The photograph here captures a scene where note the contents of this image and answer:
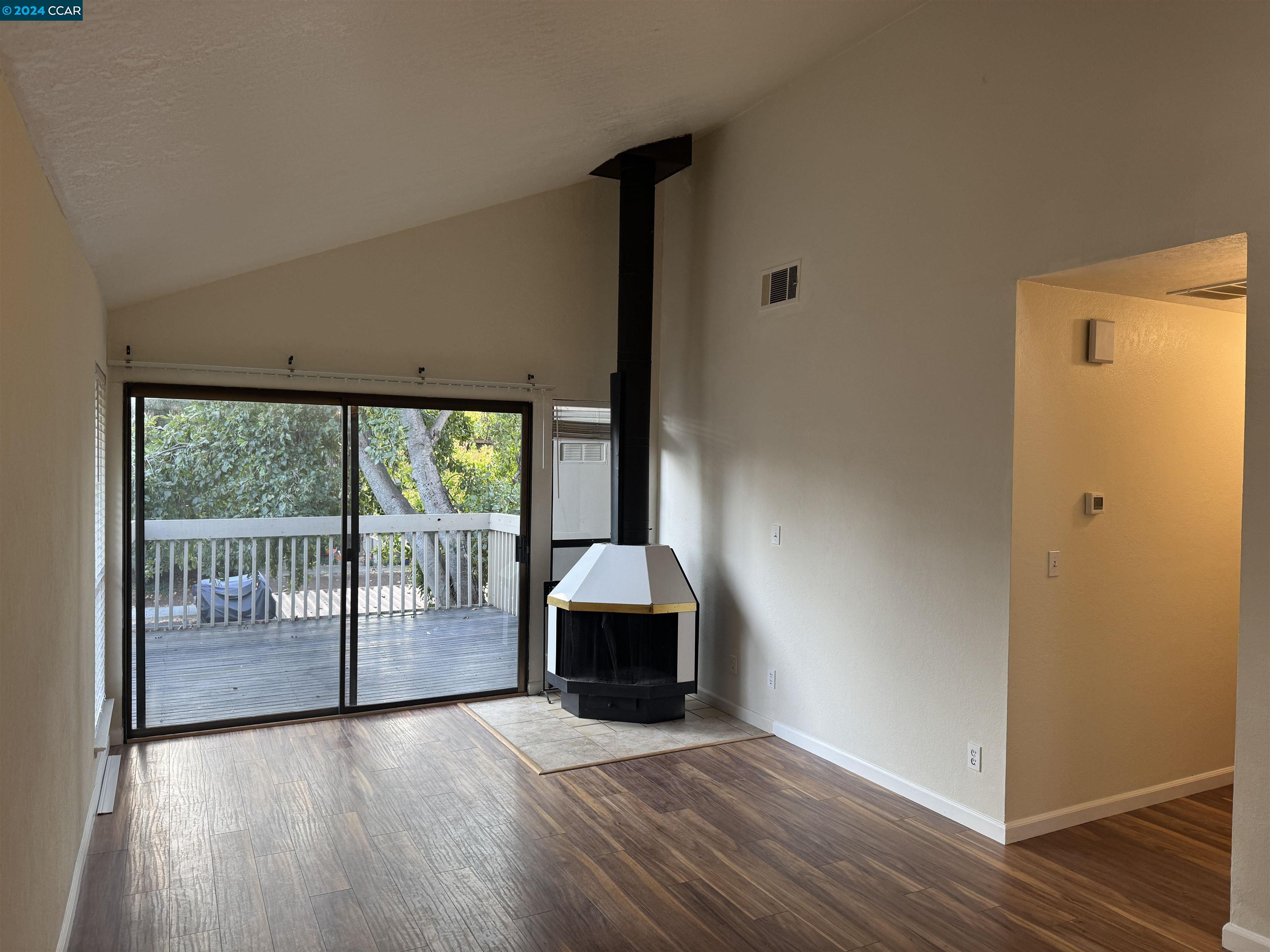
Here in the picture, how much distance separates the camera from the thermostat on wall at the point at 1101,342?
11.5 ft

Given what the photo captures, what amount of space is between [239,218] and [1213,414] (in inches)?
161

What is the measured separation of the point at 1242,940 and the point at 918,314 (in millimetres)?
2474

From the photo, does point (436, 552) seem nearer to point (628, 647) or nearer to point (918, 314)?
point (628, 647)

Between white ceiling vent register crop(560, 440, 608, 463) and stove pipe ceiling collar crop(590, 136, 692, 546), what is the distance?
48 cm

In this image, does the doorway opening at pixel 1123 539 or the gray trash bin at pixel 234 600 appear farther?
the gray trash bin at pixel 234 600

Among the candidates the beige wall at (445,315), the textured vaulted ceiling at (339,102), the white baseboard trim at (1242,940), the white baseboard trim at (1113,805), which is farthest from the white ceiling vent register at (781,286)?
the white baseboard trim at (1242,940)

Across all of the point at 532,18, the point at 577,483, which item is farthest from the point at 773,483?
the point at 532,18

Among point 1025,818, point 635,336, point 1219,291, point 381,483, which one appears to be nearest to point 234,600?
point 381,483

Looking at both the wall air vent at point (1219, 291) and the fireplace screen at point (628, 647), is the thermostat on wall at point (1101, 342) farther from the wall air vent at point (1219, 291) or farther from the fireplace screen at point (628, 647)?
the fireplace screen at point (628, 647)

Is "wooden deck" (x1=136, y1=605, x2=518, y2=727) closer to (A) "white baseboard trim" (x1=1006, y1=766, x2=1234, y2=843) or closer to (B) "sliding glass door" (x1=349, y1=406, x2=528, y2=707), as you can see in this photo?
(B) "sliding glass door" (x1=349, y1=406, x2=528, y2=707)

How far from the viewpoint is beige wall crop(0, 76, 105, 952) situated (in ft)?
5.73

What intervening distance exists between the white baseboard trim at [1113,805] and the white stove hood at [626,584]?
2008mm

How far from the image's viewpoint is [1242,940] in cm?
268

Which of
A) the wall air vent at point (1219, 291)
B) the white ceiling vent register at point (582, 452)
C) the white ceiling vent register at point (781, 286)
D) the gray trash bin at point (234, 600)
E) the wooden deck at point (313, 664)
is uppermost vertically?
the white ceiling vent register at point (781, 286)
